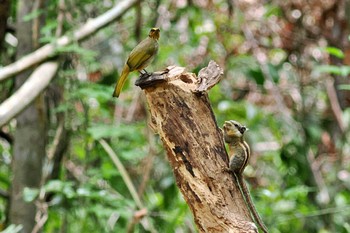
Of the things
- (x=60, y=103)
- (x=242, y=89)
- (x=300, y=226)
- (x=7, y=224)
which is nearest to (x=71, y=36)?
(x=60, y=103)

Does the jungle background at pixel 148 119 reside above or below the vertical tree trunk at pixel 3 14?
below

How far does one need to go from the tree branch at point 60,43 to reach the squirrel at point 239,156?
1404mm

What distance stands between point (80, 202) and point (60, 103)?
0.50 m

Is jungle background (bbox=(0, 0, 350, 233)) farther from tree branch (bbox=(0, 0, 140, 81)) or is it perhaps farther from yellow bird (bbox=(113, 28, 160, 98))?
yellow bird (bbox=(113, 28, 160, 98))

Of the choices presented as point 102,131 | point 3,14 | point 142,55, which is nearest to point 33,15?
point 3,14

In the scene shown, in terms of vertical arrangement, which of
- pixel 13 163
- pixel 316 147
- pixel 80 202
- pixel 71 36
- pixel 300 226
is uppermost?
pixel 71 36

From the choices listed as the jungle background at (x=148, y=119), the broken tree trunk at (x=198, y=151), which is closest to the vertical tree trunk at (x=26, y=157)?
the jungle background at (x=148, y=119)


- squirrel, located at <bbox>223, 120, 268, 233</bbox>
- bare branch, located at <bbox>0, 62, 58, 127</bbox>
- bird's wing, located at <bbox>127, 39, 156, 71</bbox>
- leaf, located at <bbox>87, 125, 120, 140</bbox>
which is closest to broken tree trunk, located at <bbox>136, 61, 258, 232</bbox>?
squirrel, located at <bbox>223, 120, 268, 233</bbox>

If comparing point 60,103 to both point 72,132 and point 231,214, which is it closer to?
point 72,132

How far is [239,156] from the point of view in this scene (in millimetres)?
1598

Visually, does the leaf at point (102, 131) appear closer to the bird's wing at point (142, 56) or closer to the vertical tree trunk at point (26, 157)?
the vertical tree trunk at point (26, 157)

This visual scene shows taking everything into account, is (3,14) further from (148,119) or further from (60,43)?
(148,119)

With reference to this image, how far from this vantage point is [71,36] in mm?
3125

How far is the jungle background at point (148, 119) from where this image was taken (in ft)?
10.7
